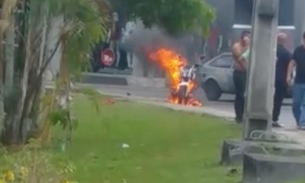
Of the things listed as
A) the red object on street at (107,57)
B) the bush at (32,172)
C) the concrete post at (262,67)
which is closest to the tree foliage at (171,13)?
the concrete post at (262,67)

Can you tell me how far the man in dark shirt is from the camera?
21.2 metres

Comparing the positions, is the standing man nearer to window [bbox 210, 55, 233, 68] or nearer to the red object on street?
window [bbox 210, 55, 233, 68]

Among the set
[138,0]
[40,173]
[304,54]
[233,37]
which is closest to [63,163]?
[40,173]

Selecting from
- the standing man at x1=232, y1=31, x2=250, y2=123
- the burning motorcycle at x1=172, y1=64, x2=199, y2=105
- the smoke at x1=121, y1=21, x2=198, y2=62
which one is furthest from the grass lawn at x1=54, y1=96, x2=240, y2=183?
the smoke at x1=121, y1=21, x2=198, y2=62

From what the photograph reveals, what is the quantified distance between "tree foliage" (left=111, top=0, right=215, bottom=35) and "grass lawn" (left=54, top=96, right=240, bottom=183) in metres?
1.80

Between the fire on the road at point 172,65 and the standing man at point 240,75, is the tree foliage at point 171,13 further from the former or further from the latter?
the fire on the road at point 172,65

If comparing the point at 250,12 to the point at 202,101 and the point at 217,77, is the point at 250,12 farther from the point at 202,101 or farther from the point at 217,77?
the point at 202,101

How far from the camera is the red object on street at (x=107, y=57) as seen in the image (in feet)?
136

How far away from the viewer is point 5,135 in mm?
17484

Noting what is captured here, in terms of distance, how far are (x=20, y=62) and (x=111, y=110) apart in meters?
6.35

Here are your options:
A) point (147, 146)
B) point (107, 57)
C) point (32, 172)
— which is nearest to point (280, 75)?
point (147, 146)

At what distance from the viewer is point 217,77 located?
34500 mm

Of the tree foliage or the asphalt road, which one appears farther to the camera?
the asphalt road

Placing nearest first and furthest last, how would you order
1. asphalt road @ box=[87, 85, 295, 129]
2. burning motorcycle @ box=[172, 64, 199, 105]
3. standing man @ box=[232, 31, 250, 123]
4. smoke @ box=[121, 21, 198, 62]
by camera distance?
standing man @ box=[232, 31, 250, 123], burning motorcycle @ box=[172, 64, 199, 105], asphalt road @ box=[87, 85, 295, 129], smoke @ box=[121, 21, 198, 62]
